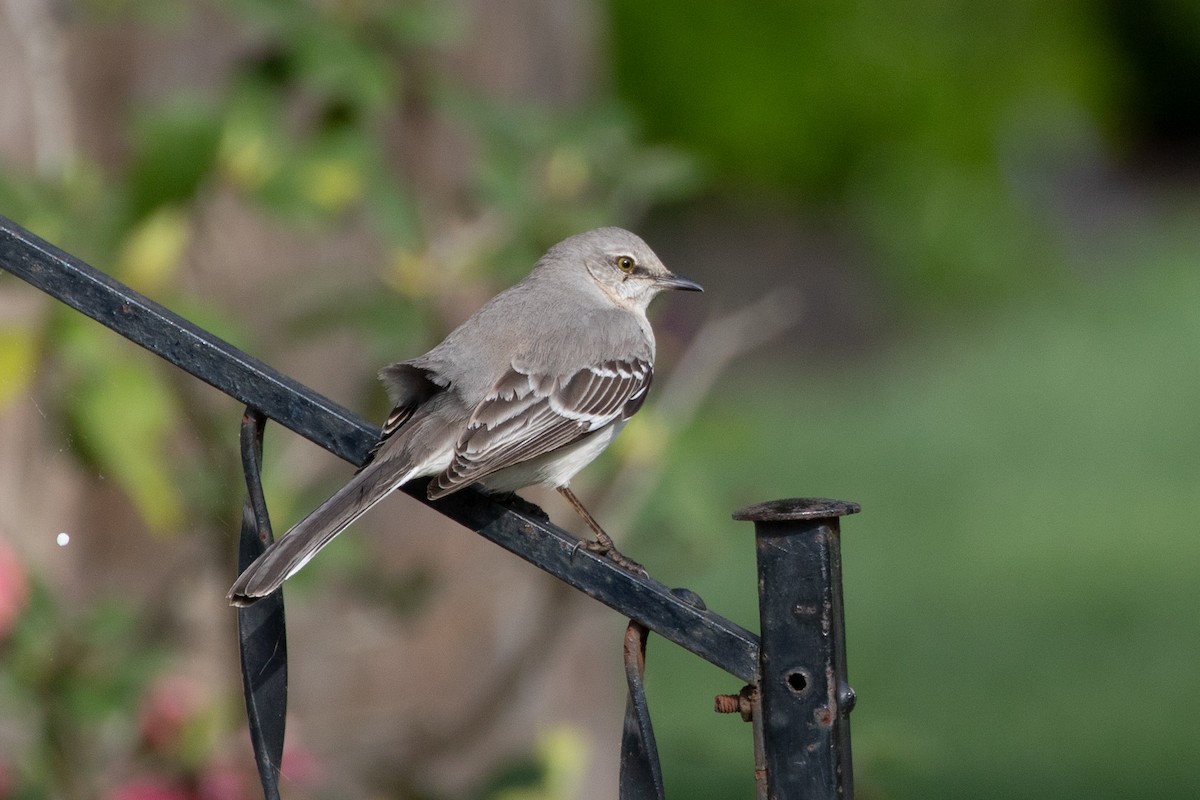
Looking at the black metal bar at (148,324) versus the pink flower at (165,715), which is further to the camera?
the pink flower at (165,715)

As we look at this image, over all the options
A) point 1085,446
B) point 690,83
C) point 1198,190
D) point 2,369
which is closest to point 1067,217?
point 1198,190

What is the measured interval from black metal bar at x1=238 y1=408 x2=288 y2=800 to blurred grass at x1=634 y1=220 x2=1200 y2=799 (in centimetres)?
133

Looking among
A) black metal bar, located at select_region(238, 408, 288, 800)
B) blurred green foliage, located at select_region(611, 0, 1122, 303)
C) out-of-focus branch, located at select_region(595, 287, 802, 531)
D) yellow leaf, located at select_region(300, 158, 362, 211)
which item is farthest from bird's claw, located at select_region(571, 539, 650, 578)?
blurred green foliage, located at select_region(611, 0, 1122, 303)

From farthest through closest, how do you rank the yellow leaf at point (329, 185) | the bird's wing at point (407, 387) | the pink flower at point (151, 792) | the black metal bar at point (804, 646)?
the yellow leaf at point (329, 185), the pink flower at point (151, 792), the bird's wing at point (407, 387), the black metal bar at point (804, 646)

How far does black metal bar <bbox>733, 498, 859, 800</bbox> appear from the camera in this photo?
1986 mm

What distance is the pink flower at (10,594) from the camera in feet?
10.6

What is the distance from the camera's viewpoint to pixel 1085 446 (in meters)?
11.2

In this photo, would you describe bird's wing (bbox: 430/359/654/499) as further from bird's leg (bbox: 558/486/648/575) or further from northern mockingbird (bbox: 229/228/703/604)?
bird's leg (bbox: 558/486/648/575)

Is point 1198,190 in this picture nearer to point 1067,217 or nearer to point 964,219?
point 1067,217

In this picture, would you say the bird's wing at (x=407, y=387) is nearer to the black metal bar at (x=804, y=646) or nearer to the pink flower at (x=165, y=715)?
the pink flower at (x=165, y=715)

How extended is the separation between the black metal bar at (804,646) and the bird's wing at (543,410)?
0.90m

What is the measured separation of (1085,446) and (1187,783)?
4878 mm

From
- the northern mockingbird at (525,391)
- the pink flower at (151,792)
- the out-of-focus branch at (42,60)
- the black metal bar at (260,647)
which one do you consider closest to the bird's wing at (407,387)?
the northern mockingbird at (525,391)

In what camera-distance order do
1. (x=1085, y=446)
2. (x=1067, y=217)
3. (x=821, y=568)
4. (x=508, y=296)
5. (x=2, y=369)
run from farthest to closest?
1. (x=1067, y=217)
2. (x=1085, y=446)
3. (x=508, y=296)
4. (x=2, y=369)
5. (x=821, y=568)
